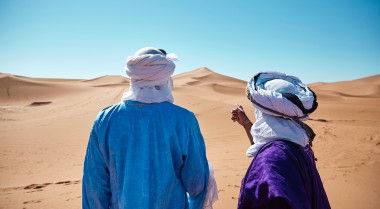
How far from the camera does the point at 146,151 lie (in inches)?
60.2

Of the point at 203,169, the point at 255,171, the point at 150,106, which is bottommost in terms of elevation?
the point at 203,169

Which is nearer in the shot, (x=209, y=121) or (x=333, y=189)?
(x=333, y=189)

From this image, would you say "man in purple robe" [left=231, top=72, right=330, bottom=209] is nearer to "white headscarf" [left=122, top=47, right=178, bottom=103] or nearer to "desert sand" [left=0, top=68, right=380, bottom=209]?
"white headscarf" [left=122, top=47, right=178, bottom=103]

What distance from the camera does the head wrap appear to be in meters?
1.48

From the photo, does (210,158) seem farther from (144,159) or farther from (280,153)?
(280,153)

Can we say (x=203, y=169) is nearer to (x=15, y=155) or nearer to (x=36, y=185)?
(x=36, y=185)

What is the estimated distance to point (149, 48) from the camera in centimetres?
175

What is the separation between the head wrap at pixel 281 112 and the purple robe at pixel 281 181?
0.09 meters

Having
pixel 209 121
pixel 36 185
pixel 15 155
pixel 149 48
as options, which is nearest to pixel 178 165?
pixel 149 48

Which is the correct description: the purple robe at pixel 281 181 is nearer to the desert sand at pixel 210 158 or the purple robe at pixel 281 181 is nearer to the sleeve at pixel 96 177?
the sleeve at pixel 96 177

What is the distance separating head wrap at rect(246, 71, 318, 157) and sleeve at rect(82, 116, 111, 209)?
98cm

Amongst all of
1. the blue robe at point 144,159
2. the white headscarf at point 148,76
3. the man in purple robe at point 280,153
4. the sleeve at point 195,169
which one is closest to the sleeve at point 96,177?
the blue robe at point 144,159

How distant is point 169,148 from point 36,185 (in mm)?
5077

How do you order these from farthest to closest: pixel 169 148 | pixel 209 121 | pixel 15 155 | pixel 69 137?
pixel 209 121 < pixel 69 137 < pixel 15 155 < pixel 169 148
